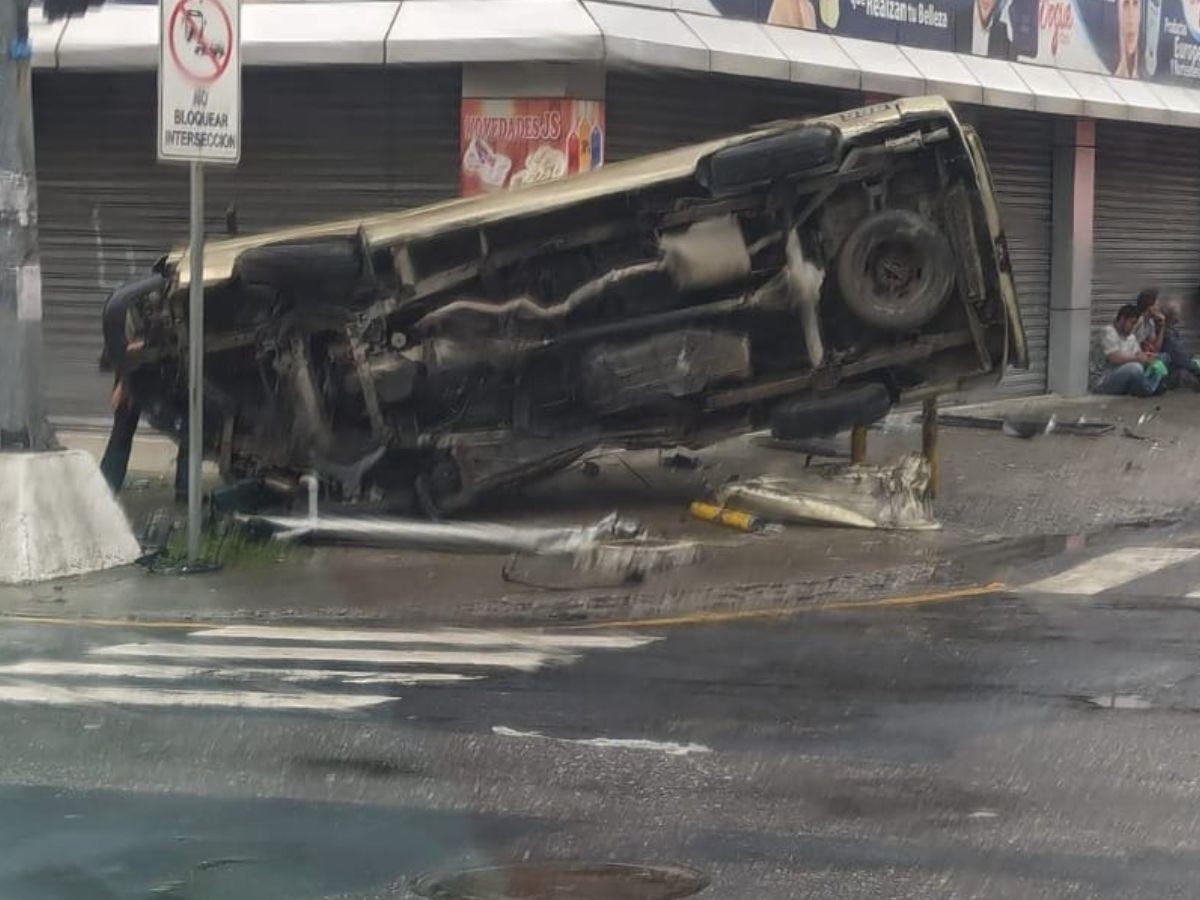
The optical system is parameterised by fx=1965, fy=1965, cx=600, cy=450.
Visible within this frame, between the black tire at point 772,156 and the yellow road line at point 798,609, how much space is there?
2.74 metres

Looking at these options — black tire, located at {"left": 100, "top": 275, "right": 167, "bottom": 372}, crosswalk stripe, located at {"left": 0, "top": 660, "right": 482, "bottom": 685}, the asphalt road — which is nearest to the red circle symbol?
black tire, located at {"left": 100, "top": 275, "right": 167, "bottom": 372}

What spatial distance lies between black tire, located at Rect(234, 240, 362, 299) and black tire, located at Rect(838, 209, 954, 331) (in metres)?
3.02

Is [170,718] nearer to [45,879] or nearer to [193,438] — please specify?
[45,879]

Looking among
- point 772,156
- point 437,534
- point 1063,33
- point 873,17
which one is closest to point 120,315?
point 437,534

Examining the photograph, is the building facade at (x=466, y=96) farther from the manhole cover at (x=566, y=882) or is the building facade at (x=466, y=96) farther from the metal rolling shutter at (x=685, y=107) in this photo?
the manhole cover at (x=566, y=882)

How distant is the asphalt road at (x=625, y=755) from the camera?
18.9 feet

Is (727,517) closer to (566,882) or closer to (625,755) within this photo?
(625,755)

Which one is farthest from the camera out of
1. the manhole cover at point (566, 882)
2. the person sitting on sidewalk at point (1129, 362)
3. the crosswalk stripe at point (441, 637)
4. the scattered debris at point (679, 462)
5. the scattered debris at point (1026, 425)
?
the person sitting on sidewalk at point (1129, 362)

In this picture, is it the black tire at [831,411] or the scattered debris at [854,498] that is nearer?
the black tire at [831,411]

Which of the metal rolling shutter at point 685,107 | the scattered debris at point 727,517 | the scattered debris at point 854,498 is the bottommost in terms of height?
the scattered debris at point 727,517

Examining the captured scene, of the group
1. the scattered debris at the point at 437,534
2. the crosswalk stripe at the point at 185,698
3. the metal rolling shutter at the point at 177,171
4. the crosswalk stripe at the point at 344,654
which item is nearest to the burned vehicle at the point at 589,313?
the scattered debris at the point at 437,534

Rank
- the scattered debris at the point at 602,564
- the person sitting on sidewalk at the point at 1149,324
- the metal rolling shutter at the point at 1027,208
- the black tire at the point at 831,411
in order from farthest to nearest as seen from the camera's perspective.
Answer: the person sitting on sidewalk at the point at 1149,324
the metal rolling shutter at the point at 1027,208
the black tire at the point at 831,411
the scattered debris at the point at 602,564

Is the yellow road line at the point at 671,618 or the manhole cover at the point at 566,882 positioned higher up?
the manhole cover at the point at 566,882

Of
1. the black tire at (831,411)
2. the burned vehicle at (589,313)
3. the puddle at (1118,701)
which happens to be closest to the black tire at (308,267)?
the burned vehicle at (589,313)
